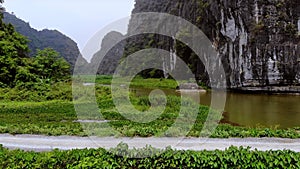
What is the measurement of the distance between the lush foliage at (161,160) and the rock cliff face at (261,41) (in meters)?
20.0

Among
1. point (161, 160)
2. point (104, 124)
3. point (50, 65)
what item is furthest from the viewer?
point (50, 65)

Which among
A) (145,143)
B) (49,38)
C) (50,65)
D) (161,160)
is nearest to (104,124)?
(145,143)

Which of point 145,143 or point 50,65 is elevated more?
point 50,65

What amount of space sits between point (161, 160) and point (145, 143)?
178 cm

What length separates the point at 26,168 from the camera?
6.14 meters

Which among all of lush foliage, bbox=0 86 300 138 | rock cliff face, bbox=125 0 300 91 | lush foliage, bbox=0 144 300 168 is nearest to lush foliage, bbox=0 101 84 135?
lush foliage, bbox=0 86 300 138

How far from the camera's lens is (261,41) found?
25.0m

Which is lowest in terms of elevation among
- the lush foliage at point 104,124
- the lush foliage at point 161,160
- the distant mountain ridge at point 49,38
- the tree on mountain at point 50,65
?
the lush foliage at point 161,160

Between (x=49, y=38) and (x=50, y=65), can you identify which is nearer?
(x=50, y=65)

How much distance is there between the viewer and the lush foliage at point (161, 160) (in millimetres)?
6070

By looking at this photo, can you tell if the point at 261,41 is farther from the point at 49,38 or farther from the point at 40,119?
the point at 49,38

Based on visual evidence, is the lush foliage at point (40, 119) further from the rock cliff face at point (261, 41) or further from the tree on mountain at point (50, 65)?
the rock cliff face at point (261, 41)

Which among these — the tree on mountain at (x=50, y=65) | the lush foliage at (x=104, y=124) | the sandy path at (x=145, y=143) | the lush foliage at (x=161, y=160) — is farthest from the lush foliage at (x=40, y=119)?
the tree on mountain at (x=50, y=65)

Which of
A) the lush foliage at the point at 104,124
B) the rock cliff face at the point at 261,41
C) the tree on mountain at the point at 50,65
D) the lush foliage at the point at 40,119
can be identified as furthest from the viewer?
the rock cliff face at the point at 261,41
